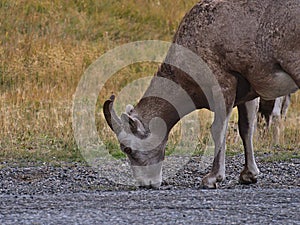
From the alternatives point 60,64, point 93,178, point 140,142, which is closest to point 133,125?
point 140,142

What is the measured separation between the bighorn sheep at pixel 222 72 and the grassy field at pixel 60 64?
91.4 inches

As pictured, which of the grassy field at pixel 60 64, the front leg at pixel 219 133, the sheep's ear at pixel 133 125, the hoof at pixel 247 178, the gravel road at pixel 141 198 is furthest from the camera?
the grassy field at pixel 60 64

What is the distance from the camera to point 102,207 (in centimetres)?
737

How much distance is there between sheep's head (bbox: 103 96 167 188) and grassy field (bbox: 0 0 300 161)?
2.26 meters

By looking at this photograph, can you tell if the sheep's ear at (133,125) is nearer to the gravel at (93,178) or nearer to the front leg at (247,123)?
the gravel at (93,178)

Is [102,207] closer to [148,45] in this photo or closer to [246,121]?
[246,121]

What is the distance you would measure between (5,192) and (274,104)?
20.9ft

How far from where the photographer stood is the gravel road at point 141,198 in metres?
6.75

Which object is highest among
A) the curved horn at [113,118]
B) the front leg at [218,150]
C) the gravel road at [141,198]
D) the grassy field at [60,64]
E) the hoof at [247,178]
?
the grassy field at [60,64]

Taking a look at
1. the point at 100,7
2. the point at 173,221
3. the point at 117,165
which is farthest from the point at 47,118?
the point at 100,7

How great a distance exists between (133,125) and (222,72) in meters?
1.11

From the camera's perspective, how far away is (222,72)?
9.09 metres

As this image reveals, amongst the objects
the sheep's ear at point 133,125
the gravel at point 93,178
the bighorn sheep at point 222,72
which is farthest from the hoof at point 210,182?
the sheep's ear at point 133,125

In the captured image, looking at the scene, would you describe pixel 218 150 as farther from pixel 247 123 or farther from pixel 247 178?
pixel 247 123
